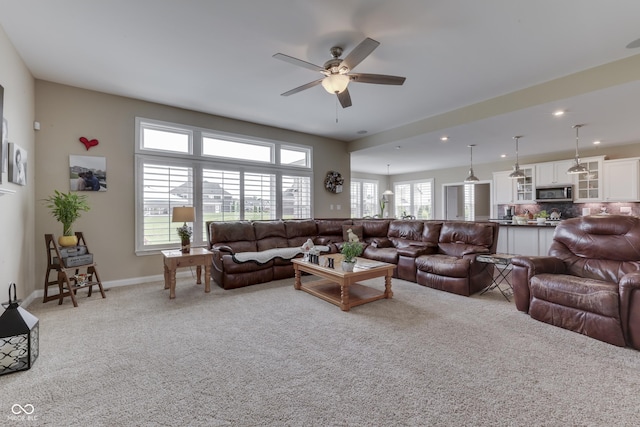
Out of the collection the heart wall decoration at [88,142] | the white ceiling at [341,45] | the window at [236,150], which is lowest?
the heart wall decoration at [88,142]

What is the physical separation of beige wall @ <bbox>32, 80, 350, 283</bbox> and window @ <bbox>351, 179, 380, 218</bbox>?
7002mm

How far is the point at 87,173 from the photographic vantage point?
408cm

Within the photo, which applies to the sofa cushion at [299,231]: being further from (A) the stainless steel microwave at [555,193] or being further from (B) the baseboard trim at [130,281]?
(A) the stainless steel microwave at [555,193]

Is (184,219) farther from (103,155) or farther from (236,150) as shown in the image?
(236,150)

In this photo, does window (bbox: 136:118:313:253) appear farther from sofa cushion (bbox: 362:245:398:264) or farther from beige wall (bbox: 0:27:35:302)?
sofa cushion (bbox: 362:245:398:264)

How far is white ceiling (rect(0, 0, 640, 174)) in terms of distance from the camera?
244 centimetres

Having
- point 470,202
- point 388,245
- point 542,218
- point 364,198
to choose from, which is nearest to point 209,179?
point 388,245

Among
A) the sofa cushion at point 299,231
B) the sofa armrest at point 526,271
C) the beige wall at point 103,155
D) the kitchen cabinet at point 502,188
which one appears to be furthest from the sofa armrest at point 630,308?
the kitchen cabinet at point 502,188

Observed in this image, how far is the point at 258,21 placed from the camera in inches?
102

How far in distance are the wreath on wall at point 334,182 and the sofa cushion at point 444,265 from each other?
309cm

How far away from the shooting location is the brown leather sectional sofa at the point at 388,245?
13.0 ft

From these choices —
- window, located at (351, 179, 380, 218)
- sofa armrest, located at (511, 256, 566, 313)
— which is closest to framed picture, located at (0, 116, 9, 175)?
sofa armrest, located at (511, 256, 566, 313)

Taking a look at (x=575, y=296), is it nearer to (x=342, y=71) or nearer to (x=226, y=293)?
(x=342, y=71)

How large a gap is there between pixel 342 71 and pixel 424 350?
276 centimetres
